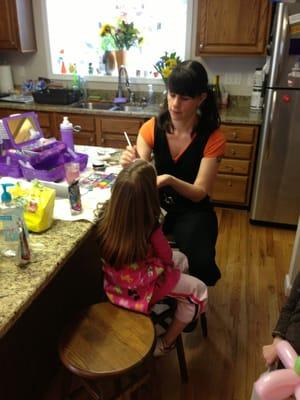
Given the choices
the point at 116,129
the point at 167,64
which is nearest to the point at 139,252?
the point at 116,129

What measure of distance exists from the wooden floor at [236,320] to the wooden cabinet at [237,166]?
32cm

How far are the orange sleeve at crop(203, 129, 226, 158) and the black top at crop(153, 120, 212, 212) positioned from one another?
0.02 metres

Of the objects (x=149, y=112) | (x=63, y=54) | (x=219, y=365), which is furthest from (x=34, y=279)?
(x=63, y=54)

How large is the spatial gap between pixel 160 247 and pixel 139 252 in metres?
0.12

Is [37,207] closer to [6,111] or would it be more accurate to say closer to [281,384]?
[281,384]

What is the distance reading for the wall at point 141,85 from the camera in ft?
10.9

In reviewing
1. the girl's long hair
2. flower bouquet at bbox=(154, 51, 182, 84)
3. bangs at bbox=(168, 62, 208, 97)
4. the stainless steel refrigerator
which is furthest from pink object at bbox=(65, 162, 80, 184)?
flower bouquet at bbox=(154, 51, 182, 84)

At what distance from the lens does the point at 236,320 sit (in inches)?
79.1

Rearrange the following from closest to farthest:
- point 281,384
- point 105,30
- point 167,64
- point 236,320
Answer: point 281,384 < point 236,320 < point 167,64 < point 105,30

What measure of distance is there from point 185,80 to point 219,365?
4.36ft

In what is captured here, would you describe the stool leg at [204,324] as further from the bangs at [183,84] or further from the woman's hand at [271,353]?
the bangs at [183,84]

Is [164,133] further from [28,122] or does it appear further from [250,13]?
[250,13]

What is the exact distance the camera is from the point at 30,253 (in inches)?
44.4

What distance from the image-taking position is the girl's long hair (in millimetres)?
1178
